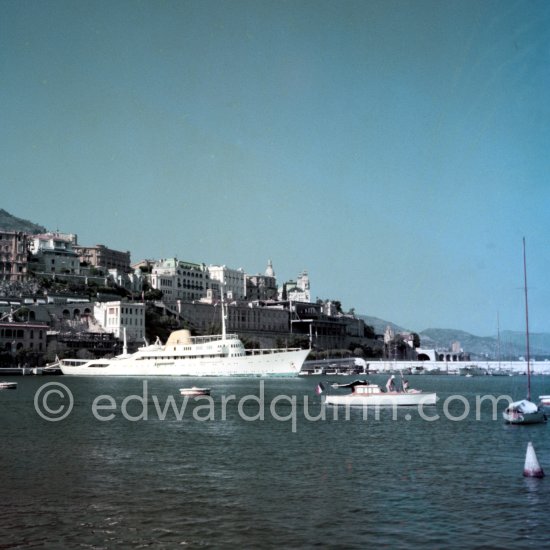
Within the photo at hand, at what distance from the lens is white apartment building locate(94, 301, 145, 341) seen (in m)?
158

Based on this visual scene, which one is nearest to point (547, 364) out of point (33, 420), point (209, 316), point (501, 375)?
point (501, 375)

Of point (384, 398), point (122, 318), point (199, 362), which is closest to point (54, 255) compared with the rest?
point (122, 318)

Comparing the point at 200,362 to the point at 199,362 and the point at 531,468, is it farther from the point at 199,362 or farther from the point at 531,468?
the point at 531,468

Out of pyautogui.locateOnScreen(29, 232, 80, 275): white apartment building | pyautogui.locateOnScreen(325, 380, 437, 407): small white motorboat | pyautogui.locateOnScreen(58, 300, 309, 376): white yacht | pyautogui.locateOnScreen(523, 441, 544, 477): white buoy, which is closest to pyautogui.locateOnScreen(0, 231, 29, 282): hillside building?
pyautogui.locateOnScreen(29, 232, 80, 275): white apartment building

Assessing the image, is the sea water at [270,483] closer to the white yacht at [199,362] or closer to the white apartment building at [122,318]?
the white yacht at [199,362]

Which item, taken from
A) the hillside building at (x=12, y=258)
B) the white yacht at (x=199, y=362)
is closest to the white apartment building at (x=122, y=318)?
the hillside building at (x=12, y=258)

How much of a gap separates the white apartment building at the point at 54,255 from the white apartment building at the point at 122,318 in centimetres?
2118

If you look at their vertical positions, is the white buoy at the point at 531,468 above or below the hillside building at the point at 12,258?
below

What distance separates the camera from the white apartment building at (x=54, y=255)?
17900cm

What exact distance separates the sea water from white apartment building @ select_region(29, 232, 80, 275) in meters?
135

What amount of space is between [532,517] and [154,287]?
177943 millimetres

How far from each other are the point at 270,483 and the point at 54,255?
162m

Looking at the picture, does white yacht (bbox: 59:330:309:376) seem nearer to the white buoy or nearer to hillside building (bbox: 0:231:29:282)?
hillside building (bbox: 0:231:29:282)

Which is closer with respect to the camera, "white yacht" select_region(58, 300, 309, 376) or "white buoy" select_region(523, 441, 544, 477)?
"white buoy" select_region(523, 441, 544, 477)
